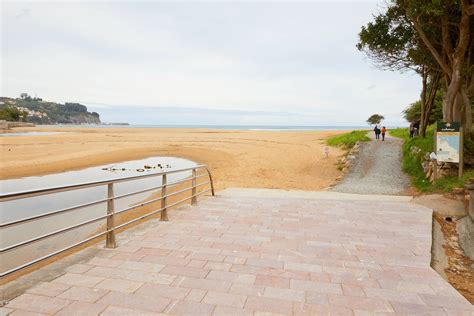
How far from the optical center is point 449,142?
32.1 ft

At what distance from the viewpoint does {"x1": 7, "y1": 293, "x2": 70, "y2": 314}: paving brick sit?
249 cm

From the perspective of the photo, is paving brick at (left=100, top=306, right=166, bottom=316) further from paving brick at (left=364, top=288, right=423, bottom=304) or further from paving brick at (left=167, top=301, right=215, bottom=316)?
paving brick at (left=364, top=288, right=423, bottom=304)

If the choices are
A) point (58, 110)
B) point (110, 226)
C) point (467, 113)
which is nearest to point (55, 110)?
point (58, 110)

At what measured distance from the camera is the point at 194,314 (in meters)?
2.53

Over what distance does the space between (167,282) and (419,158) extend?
1484 centimetres

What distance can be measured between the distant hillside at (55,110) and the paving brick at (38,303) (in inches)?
6234

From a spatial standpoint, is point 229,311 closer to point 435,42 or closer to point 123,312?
Answer: point 123,312

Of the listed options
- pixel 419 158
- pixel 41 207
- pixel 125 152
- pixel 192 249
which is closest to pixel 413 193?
pixel 419 158

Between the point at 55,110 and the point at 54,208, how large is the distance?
17536 centimetres

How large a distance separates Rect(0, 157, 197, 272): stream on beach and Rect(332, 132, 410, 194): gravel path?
802 cm

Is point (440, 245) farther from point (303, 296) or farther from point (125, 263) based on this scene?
point (125, 263)

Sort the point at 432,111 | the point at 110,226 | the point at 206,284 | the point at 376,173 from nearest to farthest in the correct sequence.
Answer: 1. the point at 206,284
2. the point at 110,226
3. the point at 376,173
4. the point at 432,111

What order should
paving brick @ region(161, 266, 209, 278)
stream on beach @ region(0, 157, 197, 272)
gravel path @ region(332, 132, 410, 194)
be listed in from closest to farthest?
paving brick @ region(161, 266, 209, 278), stream on beach @ region(0, 157, 197, 272), gravel path @ region(332, 132, 410, 194)

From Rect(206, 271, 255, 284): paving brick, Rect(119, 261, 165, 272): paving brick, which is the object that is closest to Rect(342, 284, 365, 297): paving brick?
Rect(206, 271, 255, 284): paving brick
